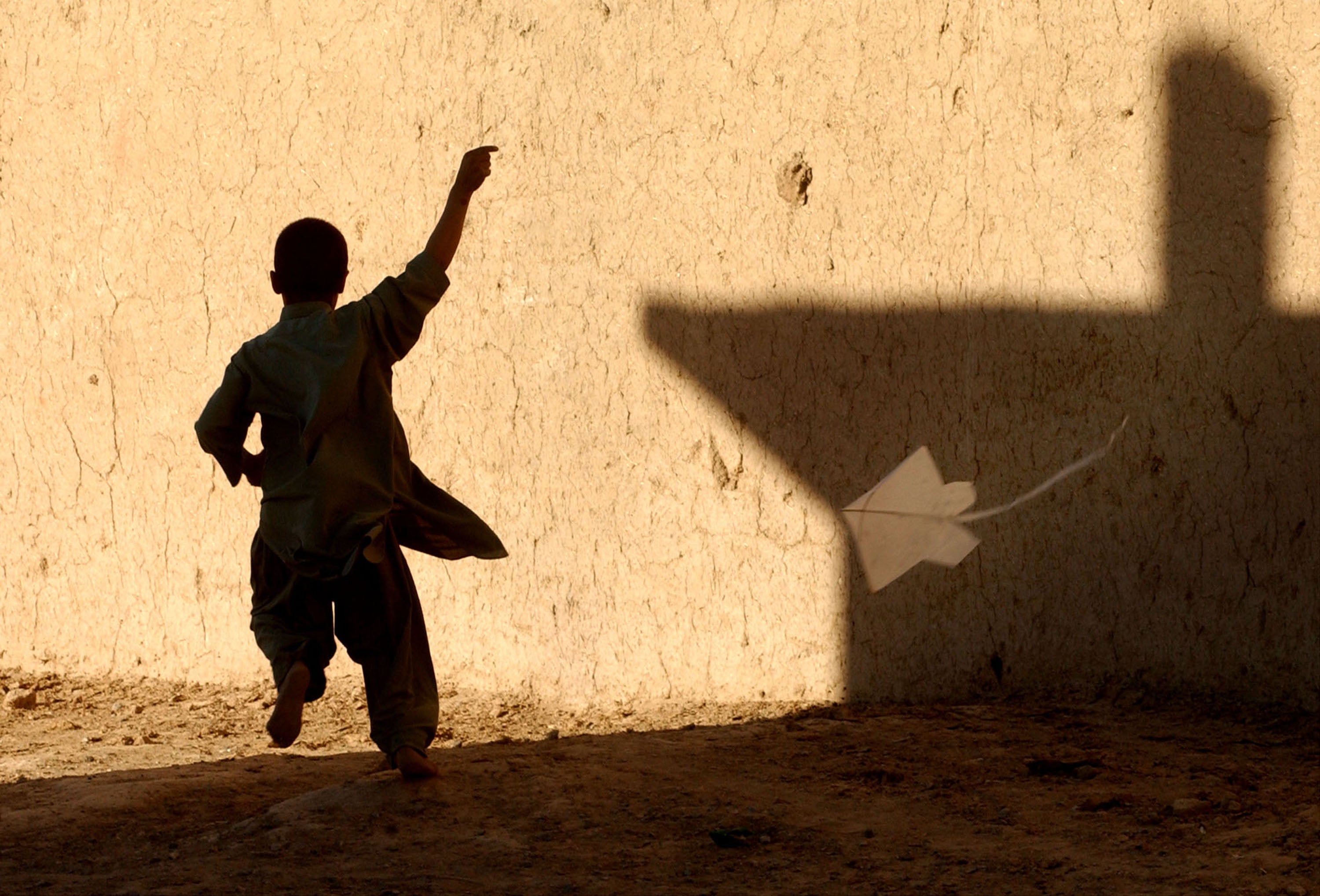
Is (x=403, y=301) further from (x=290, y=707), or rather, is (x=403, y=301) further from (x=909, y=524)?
(x=909, y=524)

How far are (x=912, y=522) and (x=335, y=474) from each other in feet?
5.94

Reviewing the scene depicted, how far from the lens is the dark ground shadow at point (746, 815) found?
119 inches

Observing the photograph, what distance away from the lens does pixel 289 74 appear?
5234mm

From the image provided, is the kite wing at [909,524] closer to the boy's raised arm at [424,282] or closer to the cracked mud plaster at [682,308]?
the cracked mud plaster at [682,308]

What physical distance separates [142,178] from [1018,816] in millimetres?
3838

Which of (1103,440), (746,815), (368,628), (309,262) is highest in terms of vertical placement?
(309,262)

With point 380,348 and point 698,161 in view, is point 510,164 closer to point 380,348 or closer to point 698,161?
point 698,161

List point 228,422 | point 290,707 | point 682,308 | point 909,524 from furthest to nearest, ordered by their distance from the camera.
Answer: point 682,308
point 909,524
point 228,422
point 290,707

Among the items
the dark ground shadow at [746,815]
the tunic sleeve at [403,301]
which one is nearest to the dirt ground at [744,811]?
the dark ground shadow at [746,815]

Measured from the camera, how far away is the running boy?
338 cm

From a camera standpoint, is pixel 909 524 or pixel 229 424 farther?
pixel 909 524

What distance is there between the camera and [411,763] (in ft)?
11.7

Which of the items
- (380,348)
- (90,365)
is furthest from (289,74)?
(380,348)

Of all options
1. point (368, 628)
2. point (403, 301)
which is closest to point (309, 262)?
point (403, 301)
